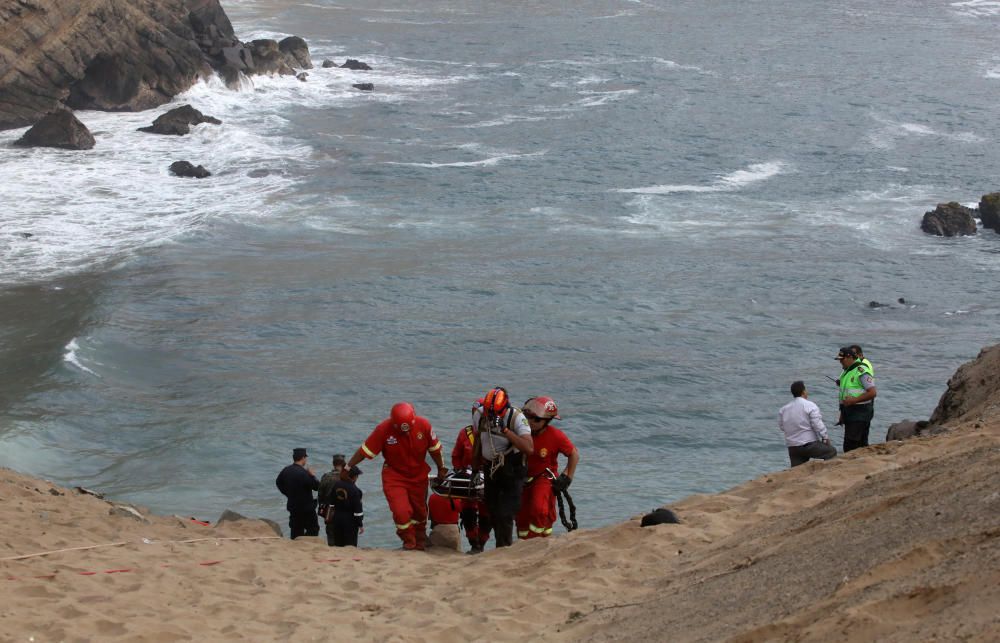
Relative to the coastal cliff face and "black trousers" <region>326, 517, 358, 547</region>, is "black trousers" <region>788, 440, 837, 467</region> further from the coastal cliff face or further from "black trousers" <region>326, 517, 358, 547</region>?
the coastal cliff face

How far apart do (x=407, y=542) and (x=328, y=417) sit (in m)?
9.04

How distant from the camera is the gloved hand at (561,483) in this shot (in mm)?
10578

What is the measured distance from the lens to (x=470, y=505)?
11.1 meters

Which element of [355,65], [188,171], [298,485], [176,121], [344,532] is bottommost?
[188,171]

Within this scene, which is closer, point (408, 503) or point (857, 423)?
point (408, 503)

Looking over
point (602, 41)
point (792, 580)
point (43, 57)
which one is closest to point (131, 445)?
point (792, 580)

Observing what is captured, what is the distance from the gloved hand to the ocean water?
15.3 ft

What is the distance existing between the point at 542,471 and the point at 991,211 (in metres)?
26.0

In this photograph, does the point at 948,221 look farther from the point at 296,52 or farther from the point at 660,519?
the point at 296,52

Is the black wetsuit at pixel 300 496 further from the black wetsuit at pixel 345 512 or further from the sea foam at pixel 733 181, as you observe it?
the sea foam at pixel 733 181

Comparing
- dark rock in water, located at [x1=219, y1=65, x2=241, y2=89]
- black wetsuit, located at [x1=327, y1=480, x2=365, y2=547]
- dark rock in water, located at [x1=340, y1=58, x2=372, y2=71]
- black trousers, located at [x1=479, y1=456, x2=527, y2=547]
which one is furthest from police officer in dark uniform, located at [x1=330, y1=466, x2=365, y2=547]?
dark rock in water, located at [x1=340, y1=58, x2=372, y2=71]

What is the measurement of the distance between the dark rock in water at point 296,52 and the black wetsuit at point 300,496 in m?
41.4

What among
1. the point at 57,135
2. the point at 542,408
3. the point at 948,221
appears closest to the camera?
the point at 542,408

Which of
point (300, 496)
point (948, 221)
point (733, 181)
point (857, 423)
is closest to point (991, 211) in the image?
point (948, 221)
